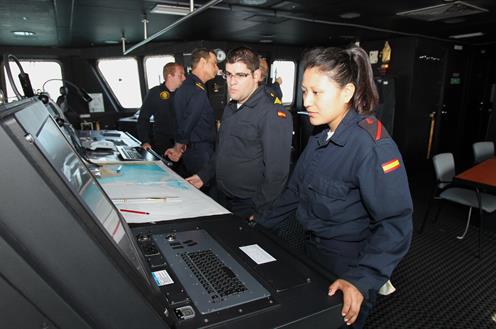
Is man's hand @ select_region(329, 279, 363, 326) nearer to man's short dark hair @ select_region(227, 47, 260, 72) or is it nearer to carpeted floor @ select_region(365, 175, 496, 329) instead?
man's short dark hair @ select_region(227, 47, 260, 72)

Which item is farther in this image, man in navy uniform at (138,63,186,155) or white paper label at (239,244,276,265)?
man in navy uniform at (138,63,186,155)

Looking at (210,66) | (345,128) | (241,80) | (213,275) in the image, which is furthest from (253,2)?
(213,275)

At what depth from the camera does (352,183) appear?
3.68 feet

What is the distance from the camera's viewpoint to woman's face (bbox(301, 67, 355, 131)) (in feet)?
3.64

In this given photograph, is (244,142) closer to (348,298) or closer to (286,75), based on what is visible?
(348,298)

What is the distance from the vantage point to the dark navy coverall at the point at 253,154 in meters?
1.83

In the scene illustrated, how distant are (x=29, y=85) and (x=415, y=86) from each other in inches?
228

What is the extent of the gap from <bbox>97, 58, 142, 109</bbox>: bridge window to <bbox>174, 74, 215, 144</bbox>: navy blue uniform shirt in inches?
180

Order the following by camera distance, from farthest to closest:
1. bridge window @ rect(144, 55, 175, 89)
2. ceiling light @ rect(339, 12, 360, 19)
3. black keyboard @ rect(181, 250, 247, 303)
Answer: bridge window @ rect(144, 55, 175, 89) < ceiling light @ rect(339, 12, 360, 19) < black keyboard @ rect(181, 250, 247, 303)

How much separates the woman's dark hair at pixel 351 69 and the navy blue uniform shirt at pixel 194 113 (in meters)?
2.05

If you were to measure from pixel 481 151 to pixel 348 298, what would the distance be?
4.43 m

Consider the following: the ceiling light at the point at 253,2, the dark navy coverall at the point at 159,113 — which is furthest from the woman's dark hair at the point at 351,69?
the dark navy coverall at the point at 159,113

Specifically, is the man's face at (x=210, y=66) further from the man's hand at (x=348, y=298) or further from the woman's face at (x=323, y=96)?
the man's hand at (x=348, y=298)

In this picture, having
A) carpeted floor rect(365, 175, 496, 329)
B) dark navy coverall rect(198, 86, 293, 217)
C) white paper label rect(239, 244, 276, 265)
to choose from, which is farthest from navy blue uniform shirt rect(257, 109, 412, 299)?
carpeted floor rect(365, 175, 496, 329)
